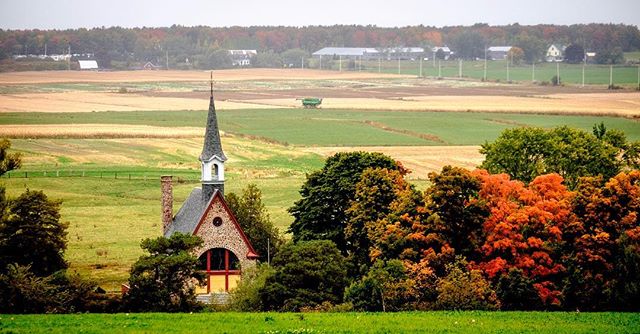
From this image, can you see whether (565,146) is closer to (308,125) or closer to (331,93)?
(308,125)

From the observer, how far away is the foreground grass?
121ft

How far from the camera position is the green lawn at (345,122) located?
372 ft

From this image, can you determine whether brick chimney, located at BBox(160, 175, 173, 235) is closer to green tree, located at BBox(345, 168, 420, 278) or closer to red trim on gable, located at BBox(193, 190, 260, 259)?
red trim on gable, located at BBox(193, 190, 260, 259)

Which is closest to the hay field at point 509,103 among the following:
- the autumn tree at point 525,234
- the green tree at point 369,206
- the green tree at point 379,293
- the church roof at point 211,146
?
the green tree at point 369,206

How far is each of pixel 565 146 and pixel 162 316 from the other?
3212 centimetres

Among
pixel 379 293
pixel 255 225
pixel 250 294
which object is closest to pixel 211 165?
pixel 255 225

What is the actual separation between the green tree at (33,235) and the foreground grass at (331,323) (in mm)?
8490

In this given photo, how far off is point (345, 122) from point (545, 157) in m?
64.7

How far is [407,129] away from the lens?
122 meters

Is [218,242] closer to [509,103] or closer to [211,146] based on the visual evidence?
[211,146]

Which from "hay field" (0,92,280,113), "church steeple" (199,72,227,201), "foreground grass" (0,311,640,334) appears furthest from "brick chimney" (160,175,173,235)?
"hay field" (0,92,280,113)

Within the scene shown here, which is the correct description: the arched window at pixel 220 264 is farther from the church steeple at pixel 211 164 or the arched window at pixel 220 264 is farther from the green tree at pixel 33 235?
the green tree at pixel 33 235

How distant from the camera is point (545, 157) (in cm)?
6625

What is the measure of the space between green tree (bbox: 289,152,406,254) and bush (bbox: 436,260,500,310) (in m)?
10.1
